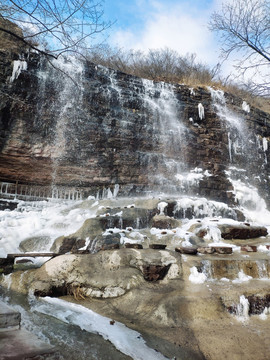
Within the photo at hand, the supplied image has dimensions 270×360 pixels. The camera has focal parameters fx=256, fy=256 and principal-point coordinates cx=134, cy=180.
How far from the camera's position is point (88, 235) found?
6008mm

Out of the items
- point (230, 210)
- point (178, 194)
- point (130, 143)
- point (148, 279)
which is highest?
point (130, 143)

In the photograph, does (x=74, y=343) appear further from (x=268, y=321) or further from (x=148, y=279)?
(x=268, y=321)

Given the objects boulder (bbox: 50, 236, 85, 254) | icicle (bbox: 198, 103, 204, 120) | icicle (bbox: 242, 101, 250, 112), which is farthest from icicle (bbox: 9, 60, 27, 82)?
icicle (bbox: 242, 101, 250, 112)

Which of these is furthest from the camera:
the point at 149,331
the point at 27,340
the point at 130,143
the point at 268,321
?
the point at 130,143

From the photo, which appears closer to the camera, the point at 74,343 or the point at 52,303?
the point at 74,343

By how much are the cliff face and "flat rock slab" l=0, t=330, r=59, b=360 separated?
27.9ft

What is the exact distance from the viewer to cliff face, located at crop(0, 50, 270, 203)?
9578 mm

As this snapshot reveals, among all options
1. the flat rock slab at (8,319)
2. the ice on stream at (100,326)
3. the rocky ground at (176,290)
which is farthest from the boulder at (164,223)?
the flat rock slab at (8,319)

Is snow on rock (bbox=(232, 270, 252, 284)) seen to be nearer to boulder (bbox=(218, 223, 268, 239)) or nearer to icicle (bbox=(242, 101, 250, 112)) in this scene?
boulder (bbox=(218, 223, 268, 239))

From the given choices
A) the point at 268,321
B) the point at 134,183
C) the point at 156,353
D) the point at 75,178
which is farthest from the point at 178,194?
the point at 156,353

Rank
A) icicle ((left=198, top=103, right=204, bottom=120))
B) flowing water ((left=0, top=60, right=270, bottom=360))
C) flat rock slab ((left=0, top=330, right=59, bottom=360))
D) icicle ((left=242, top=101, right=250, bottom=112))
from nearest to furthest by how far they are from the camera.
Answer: flat rock slab ((left=0, top=330, right=59, bottom=360))
flowing water ((left=0, top=60, right=270, bottom=360))
icicle ((left=198, top=103, right=204, bottom=120))
icicle ((left=242, top=101, right=250, bottom=112))

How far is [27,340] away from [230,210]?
27.0 ft

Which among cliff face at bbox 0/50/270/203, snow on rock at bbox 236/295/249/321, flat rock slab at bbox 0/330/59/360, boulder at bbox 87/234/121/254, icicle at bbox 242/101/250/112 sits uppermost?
icicle at bbox 242/101/250/112

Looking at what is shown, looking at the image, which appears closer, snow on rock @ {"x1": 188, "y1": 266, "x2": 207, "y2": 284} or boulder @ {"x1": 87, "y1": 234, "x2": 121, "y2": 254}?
snow on rock @ {"x1": 188, "y1": 266, "x2": 207, "y2": 284}
